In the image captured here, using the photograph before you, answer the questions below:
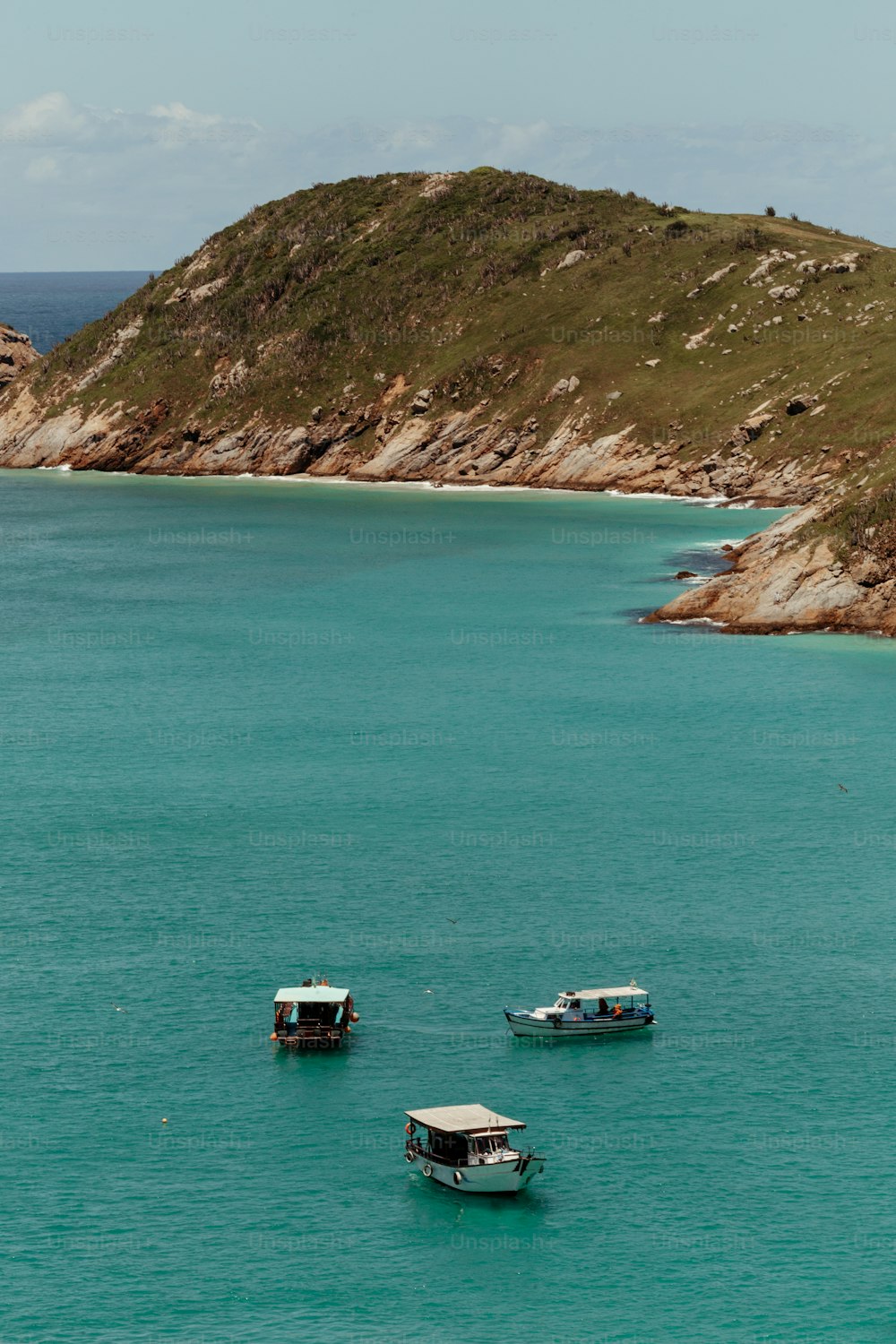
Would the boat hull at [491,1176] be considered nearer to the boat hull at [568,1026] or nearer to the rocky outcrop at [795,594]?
the boat hull at [568,1026]

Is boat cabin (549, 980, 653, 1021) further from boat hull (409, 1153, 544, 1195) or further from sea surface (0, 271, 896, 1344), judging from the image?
boat hull (409, 1153, 544, 1195)

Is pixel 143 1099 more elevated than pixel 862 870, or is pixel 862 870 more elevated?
pixel 862 870

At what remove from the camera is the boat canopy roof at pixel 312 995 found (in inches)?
2399

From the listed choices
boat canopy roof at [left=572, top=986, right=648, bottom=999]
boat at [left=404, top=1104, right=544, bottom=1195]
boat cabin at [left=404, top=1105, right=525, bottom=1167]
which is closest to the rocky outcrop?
boat canopy roof at [left=572, top=986, right=648, bottom=999]

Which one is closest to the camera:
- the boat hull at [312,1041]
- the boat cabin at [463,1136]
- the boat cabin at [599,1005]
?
the boat cabin at [463,1136]

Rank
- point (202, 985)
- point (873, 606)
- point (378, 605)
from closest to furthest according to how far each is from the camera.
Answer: point (202, 985), point (873, 606), point (378, 605)

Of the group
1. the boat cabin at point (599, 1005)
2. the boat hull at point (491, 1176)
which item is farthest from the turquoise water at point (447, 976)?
the boat cabin at point (599, 1005)

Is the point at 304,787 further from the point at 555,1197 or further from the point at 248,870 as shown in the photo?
the point at 555,1197

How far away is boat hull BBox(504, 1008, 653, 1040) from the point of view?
60.9m

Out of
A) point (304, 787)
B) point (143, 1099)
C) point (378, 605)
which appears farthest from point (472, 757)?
point (378, 605)

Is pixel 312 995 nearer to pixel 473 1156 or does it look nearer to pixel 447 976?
pixel 447 976

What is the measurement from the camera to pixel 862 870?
78.2 metres

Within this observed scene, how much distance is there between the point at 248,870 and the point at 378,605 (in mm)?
71888

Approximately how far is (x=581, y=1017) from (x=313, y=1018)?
364 inches
